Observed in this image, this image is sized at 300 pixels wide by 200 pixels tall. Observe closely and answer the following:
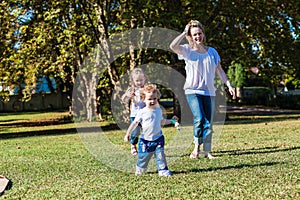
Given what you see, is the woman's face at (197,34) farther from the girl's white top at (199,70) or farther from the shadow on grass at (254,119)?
the shadow on grass at (254,119)

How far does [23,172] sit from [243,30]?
603 inches

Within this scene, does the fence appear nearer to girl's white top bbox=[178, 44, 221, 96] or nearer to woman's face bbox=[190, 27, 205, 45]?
girl's white top bbox=[178, 44, 221, 96]

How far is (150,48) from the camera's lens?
18734 mm

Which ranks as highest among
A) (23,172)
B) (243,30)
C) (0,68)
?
(243,30)

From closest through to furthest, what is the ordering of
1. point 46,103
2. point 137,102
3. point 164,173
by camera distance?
point 164,173 → point 137,102 → point 46,103

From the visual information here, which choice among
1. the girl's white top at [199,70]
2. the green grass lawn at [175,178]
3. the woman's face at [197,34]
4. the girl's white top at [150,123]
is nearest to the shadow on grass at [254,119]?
the green grass lawn at [175,178]

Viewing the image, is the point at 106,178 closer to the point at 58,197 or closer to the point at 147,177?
the point at 147,177

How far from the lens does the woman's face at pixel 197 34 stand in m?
7.16

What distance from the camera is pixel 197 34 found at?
7.18 meters

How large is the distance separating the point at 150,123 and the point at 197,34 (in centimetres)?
173

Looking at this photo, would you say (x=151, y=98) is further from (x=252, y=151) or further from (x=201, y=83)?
(x=252, y=151)

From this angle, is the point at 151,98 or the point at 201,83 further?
the point at 201,83

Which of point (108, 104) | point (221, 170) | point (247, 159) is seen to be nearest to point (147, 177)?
point (221, 170)

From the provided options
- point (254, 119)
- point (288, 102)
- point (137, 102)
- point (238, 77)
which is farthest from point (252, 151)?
point (238, 77)
